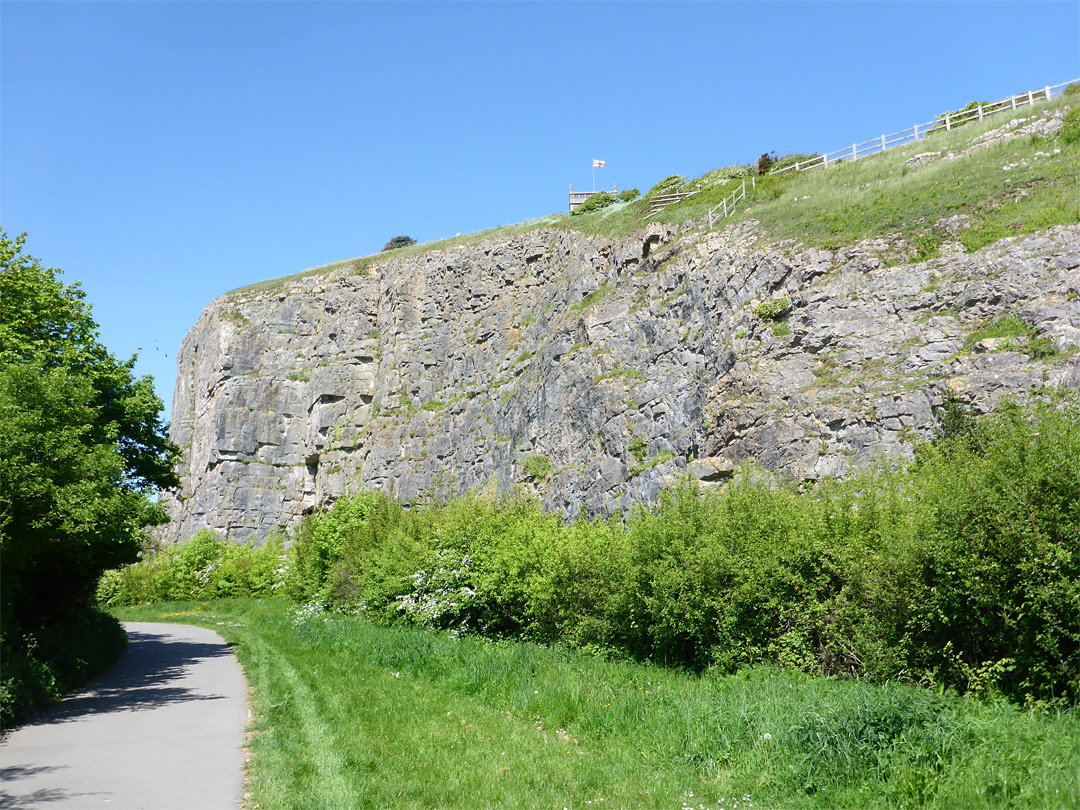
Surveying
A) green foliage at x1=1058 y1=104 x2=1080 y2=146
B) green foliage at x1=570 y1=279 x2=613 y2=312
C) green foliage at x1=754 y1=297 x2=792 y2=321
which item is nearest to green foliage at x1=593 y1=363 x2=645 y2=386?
green foliage at x1=570 y1=279 x2=613 y2=312

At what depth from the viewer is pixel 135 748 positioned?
28.2 feet

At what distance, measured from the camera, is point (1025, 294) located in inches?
922

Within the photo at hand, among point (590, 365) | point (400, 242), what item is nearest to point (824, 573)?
point (590, 365)

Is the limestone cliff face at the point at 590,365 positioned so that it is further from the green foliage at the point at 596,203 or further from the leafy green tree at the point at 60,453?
the leafy green tree at the point at 60,453

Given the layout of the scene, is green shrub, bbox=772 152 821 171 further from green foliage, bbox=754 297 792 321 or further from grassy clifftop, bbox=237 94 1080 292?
green foliage, bbox=754 297 792 321

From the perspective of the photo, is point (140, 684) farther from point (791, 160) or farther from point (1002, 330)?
point (791, 160)

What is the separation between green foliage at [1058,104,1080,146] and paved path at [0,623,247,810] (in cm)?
3680

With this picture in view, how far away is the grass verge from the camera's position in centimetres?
603

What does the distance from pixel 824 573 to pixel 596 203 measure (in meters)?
45.2

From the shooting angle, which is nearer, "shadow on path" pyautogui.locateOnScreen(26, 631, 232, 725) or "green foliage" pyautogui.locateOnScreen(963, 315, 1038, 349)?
"shadow on path" pyautogui.locateOnScreen(26, 631, 232, 725)

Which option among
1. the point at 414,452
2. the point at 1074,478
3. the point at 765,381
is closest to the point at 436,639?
the point at 1074,478

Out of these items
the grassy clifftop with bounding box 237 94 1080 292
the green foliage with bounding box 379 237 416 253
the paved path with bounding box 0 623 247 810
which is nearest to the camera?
the paved path with bounding box 0 623 247 810

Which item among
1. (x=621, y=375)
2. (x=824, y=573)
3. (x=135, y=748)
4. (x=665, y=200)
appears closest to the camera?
(x=135, y=748)

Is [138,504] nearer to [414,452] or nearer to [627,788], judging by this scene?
[627,788]
